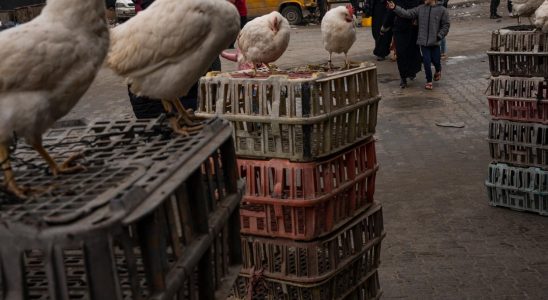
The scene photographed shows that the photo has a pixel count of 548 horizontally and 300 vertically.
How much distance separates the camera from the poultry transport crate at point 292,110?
376 cm

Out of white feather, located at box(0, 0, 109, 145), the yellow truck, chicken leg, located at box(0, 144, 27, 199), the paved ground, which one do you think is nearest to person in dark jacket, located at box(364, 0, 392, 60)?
the paved ground

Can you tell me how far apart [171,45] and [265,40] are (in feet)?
9.60

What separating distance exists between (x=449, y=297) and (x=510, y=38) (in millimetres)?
2392

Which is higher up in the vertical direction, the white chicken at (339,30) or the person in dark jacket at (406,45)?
the white chicken at (339,30)

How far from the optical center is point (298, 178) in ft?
12.4

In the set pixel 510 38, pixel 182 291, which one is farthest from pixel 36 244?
pixel 510 38

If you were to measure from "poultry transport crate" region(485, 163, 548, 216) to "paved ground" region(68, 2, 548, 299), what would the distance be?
0.09m

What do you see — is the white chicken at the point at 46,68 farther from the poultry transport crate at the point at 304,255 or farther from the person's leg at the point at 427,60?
the person's leg at the point at 427,60

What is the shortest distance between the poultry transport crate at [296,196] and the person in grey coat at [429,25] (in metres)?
9.04

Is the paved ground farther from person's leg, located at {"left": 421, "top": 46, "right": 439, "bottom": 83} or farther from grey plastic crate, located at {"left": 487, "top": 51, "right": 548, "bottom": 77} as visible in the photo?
grey plastic crate, located at {"left": 487, "top": 51, "right": 548, "bottom": 77}

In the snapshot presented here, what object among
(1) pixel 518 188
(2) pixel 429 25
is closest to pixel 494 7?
(2) pixel 429 25

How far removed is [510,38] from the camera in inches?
237

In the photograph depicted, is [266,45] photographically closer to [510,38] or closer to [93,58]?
[510,38]

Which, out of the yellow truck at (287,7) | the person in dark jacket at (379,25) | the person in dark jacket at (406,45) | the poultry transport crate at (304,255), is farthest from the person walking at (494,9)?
the poultry transport crate at (304,255)
